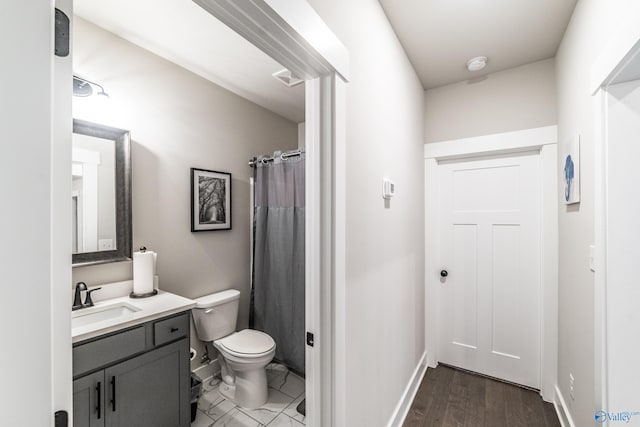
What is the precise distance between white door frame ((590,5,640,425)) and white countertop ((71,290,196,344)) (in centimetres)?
203

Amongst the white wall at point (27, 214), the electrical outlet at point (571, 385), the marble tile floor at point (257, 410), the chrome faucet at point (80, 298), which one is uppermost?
the white wall at point (27, 214)

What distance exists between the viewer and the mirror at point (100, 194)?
1.65 meters

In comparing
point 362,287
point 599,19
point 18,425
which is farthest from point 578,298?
point 18,425

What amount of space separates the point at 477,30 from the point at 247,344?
265cm

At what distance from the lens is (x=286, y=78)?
7.33 ft

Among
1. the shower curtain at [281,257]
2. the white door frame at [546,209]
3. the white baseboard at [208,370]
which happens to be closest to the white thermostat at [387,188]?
the shower curtain at [281,257]

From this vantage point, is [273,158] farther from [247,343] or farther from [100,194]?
[247,343]

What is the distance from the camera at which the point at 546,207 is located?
2098 millimetres

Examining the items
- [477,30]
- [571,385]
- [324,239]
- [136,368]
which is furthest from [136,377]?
[477,30]

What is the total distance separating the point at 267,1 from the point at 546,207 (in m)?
2.35

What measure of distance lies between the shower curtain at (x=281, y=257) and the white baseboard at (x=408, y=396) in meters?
0.84

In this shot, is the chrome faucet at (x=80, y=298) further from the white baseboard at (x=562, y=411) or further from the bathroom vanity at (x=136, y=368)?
the white baseboard at (x=562, y=411)

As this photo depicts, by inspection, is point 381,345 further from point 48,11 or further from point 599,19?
point 599,19

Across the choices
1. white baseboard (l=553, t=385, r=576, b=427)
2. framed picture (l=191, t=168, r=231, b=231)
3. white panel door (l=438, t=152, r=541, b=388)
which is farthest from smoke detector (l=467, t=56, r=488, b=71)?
white baseboard (l=553, t=385, r=576, b=427)
